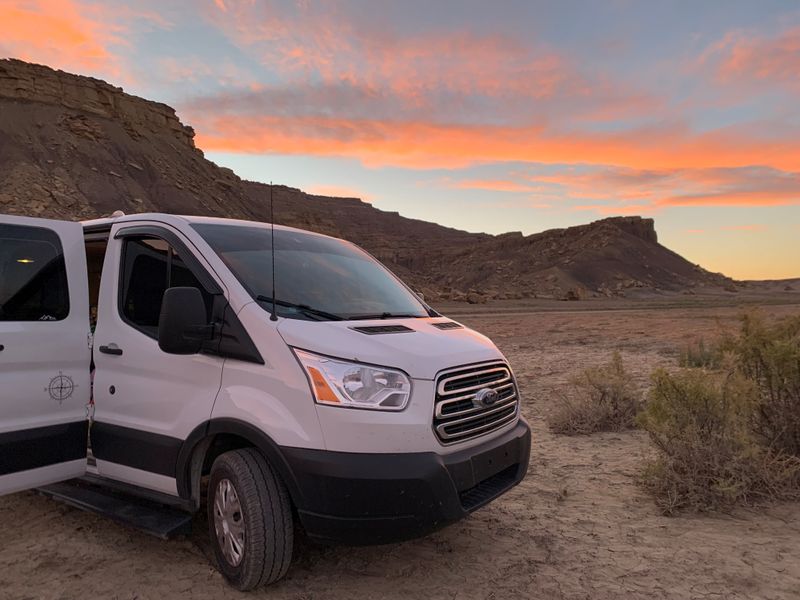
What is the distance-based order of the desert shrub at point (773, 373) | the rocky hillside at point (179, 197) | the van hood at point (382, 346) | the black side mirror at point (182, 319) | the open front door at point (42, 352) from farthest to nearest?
the rocky hillside at point (179, 197)
the desert shrub at point (773, 373)
the open front door at point (42, 352)
the black side mirror at point (182, 319)
the van hood at point (382, 346)

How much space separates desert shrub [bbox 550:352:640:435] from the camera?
7.29m

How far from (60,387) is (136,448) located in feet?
2.28

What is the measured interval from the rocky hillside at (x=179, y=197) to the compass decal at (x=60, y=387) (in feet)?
143

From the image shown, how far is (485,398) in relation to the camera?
3557mm

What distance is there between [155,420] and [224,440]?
54cm

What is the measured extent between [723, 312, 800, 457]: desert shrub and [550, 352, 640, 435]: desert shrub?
2043 mm

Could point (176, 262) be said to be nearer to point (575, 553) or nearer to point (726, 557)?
point (575, 553)

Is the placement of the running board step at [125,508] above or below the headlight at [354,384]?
below

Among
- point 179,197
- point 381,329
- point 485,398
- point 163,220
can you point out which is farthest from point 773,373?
point 179,197

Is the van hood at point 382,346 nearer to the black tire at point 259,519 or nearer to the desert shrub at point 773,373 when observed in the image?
the black tire at point 259,519

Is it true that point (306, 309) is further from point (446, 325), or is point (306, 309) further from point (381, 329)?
point (446, 325)

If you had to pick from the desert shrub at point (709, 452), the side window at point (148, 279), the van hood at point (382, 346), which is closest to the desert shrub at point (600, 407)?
the desert shrub at point (709, 452)

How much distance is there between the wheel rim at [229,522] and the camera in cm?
338

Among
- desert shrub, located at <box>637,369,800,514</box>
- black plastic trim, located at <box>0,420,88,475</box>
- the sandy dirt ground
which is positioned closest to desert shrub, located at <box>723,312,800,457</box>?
desert shrub, located at <box>637,369,800,514</box>
